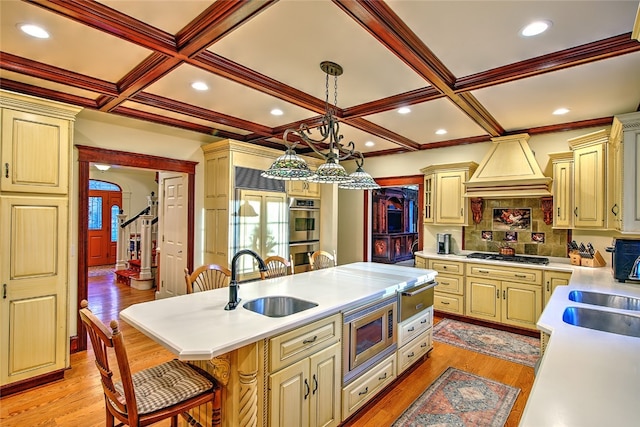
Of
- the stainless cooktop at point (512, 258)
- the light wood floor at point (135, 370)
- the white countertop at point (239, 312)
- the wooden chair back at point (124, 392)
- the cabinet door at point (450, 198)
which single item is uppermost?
the cabinet door at point (450, 198)

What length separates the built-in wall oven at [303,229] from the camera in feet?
17.0

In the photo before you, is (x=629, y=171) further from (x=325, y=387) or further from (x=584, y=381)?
(x=325, y=387)

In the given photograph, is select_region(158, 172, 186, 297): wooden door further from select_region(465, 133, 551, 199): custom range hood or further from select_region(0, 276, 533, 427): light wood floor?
select_region(465, 133, 551, 199): custom range hood

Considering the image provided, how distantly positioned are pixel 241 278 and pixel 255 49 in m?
2.98

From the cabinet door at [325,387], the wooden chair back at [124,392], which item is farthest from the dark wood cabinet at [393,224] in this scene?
the wooden chair back at [124,392]

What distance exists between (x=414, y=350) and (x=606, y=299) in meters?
1.56

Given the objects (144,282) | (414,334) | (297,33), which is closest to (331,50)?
(297,33)

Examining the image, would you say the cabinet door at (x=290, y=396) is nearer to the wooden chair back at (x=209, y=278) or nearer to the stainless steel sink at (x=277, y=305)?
the stainless steel sink at (x=277, y=305)

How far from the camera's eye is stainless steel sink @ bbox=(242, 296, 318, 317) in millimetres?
2271

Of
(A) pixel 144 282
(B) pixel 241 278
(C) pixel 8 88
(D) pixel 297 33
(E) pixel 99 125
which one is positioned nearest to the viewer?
(D) pixel 297 33

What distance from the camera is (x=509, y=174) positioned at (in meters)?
4.21

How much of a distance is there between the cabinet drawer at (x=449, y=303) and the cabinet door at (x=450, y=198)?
3.57 ft

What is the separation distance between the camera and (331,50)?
7.36ft

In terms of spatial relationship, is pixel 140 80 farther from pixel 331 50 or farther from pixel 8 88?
pixel 331 50
